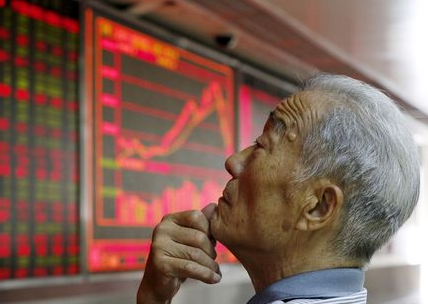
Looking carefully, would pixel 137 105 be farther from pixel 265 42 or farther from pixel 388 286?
pixel 388 286

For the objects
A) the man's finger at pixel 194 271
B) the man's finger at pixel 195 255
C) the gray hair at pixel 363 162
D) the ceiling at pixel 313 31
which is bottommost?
the man's finger at pixel 194 271

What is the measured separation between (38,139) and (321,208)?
4.38 ft

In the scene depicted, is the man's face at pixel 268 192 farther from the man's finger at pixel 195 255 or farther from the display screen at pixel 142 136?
the display screen at pixel 142 136

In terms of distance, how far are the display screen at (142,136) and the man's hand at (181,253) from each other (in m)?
1.29

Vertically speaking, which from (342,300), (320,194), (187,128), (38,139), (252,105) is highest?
(252,105)

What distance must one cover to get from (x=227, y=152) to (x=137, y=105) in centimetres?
68

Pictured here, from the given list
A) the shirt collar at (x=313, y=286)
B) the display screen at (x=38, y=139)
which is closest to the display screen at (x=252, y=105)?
the display screen at (x=38, y=139)

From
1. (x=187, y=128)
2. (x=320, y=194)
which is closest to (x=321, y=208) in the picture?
(x=320, y=194)

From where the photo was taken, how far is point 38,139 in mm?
2033

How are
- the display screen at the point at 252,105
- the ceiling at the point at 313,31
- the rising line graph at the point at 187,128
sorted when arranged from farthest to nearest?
the display screen at the point at 252,105 → the rising line graph at the point at 187,128 → the ceiling at the point at 313,31

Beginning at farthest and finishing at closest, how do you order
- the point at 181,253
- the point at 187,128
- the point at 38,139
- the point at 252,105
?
the point at 252,105 < the point at 187,128 < the point at 38,139 < the point at 181,253

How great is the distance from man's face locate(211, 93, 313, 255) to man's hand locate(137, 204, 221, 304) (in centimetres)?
4

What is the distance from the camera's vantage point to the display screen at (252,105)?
3.21 metres

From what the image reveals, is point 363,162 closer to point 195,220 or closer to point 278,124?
point 278,124
